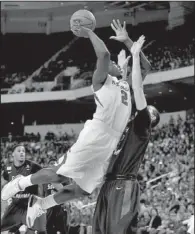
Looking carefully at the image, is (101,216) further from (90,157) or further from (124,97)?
(124,97)

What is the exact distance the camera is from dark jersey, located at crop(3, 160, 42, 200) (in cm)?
710

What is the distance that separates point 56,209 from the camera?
779 cm

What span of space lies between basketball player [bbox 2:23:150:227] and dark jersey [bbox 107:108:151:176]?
67 mm

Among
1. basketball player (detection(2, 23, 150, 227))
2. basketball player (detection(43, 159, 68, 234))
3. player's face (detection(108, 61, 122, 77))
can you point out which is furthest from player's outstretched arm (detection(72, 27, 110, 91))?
basketball player (detection(43, 159, 68, 234))

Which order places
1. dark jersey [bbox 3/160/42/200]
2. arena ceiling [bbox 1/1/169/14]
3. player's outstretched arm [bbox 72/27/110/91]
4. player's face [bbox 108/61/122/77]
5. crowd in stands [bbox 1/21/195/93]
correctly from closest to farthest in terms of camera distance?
player's outstretched arm [bbox 72/27/110/91] → player's face [bbox 108/61/122/77] → dark jersey [bbox 3/160/42/200] → crowd in stands [bbox 1/21/195/93] → arena ceiling [bbox 1/1/169/14]

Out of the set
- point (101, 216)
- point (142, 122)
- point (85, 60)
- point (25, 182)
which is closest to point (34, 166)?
point (25, 182)

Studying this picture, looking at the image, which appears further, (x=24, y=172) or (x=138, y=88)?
(x=24, y=172)

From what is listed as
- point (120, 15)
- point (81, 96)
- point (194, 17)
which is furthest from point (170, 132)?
point (120, 15)

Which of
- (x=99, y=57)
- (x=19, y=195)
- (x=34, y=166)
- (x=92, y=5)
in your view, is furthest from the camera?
(x=92, y=5)

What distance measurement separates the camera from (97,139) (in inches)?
192

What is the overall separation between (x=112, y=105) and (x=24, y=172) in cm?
269

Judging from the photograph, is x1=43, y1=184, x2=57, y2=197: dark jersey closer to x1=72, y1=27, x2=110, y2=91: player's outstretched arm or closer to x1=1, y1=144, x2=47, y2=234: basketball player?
x1=1, y1=144, x2=47, y2=234: basketball player

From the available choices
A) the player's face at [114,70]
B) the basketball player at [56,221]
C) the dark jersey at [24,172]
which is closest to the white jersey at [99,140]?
the player's face at [114,70]

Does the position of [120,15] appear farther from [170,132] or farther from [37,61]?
[170,132]
